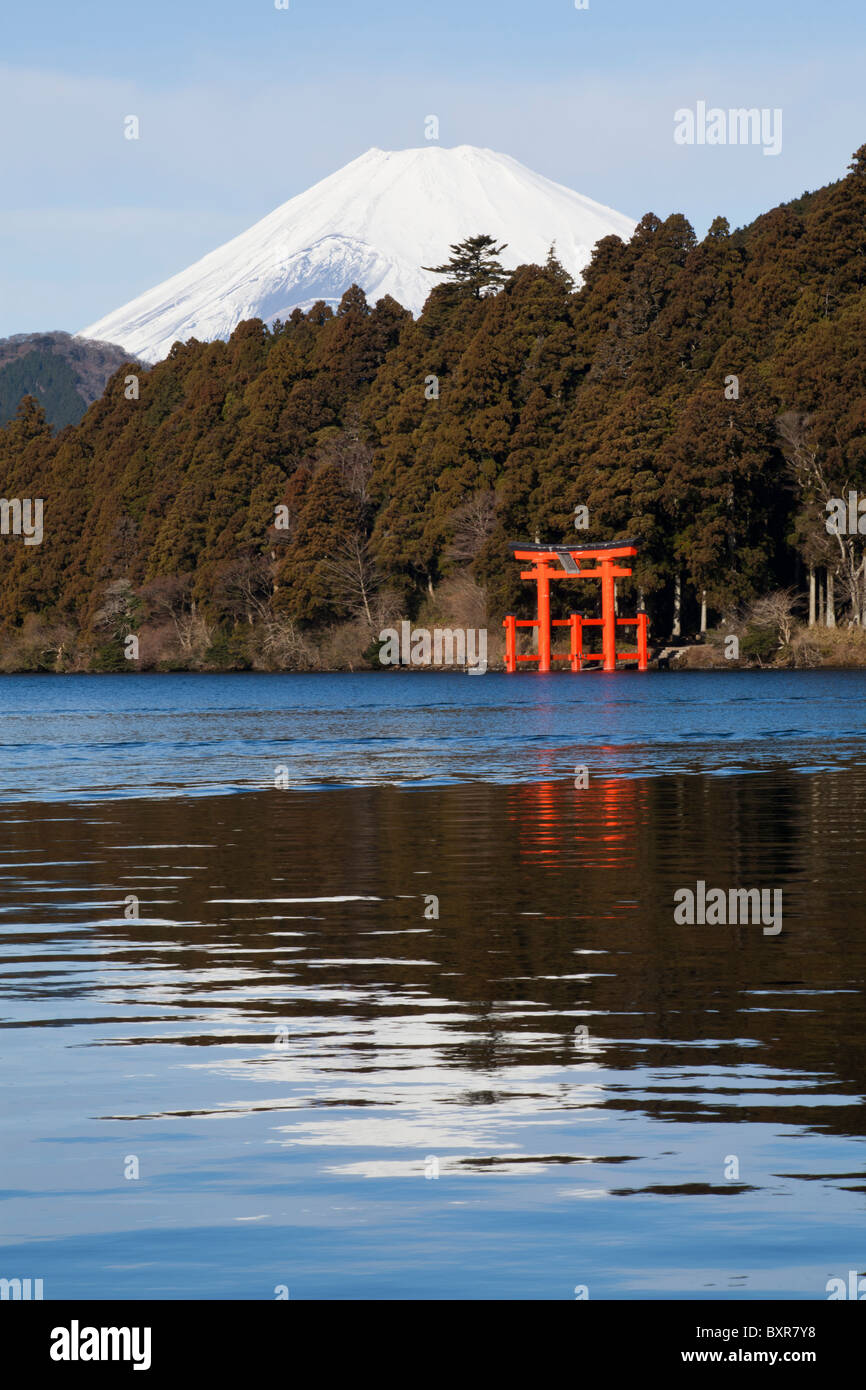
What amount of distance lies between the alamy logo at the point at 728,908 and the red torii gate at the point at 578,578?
211 ft

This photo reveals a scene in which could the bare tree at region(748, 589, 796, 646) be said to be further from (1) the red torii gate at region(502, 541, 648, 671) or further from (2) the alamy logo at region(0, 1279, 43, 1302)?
(2) the alamy logo at region(0, 1279, 43, 1302)

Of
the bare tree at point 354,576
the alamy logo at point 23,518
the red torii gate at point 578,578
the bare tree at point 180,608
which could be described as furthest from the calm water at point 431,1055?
the alamy logo at point 23,518

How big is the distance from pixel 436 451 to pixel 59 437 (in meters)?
53.2

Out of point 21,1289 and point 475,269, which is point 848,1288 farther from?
point 475,269

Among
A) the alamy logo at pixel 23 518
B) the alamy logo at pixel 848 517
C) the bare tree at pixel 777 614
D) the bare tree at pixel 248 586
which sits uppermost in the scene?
the alamy logo at pixel 23 518

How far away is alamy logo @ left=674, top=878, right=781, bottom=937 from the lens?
Answer: 11.8 meters

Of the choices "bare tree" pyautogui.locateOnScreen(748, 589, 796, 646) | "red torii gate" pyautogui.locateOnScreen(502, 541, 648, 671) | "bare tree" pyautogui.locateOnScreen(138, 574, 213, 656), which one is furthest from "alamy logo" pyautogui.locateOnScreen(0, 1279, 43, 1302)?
"bare tree" pyautogui.locateOnScreen(138, 574, 213, 656)

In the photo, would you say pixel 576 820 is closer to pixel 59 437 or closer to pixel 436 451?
pixel 436 451

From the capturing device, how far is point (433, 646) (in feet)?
304

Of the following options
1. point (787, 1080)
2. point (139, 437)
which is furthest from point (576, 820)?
point (139, 437)

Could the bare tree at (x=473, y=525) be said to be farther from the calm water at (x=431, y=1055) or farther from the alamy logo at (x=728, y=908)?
the alamy logo at (x=728, y=908)

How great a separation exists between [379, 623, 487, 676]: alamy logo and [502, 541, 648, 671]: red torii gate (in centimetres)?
518

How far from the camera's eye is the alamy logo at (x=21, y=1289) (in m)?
5.09
